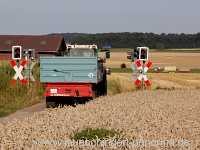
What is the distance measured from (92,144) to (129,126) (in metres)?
1.83

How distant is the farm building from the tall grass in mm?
56891

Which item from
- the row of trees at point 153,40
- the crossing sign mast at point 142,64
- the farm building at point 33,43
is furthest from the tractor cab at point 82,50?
the row of trees at point 153,40

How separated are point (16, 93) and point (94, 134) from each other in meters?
14.2

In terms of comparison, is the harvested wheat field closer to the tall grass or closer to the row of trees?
the tall grass

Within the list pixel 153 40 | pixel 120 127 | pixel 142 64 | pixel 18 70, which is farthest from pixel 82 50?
pixel 153 40

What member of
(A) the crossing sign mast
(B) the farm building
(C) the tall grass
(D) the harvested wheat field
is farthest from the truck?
(B) the farm building

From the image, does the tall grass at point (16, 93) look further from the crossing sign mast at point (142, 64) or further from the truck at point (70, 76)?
the crossing sign mast at point (142, 64)

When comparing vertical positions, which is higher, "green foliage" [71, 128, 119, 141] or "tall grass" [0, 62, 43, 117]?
"green foliage" [71, 128, 119, 141]

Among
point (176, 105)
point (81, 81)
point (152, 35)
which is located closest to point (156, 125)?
point (176, 105)

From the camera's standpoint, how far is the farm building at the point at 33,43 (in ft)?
271

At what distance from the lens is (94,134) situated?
9023 millimetres

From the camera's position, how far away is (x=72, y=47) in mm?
24125

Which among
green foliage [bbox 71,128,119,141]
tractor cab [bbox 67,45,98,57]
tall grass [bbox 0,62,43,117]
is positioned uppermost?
tractor cab [bbox 67,45,98,57]

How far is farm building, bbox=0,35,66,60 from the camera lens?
8256 centimetres
